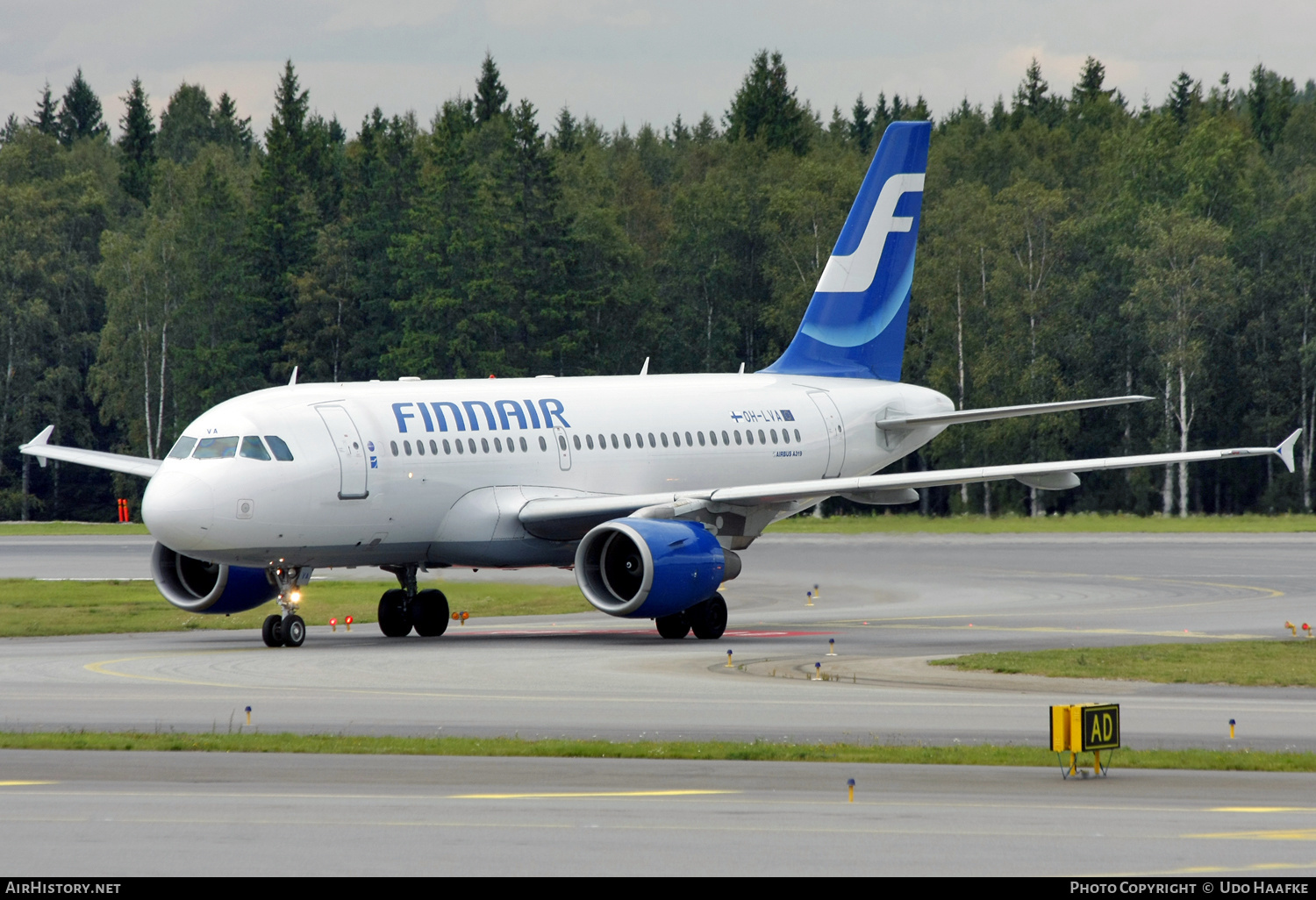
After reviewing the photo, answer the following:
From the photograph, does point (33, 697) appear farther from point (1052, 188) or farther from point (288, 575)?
point (1052, 188)

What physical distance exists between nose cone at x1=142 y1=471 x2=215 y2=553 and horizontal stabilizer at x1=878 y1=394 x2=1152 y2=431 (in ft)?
47.5

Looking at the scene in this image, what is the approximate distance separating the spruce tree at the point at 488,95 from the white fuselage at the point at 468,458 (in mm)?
95015

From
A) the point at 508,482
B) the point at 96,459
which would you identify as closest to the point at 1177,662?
the point at 508,482

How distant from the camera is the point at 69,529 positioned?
248 ft

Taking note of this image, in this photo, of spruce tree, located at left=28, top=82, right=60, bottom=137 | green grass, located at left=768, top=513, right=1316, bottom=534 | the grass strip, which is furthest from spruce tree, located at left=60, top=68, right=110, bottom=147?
the grass strip

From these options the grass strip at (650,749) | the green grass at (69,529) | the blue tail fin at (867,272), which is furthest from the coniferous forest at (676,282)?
the grass strip at (650,749)

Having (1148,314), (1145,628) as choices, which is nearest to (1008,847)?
(1145,628)

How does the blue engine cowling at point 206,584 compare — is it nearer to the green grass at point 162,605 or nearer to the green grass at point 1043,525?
the green grass at point 162,605

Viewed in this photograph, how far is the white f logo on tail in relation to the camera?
41.3 meters

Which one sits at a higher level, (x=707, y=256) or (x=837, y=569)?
(x=707, y=256)

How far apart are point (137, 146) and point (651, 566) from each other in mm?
118229

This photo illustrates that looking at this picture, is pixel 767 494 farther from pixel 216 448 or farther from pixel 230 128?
pixel 230 128
